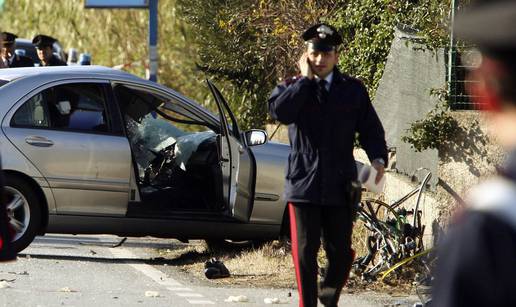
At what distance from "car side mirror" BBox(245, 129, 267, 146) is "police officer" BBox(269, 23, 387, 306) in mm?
3218

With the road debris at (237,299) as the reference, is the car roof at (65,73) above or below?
above

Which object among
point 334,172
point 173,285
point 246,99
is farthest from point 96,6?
point 334,172

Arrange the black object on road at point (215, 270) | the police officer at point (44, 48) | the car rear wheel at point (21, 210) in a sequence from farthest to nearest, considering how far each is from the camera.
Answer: the police officer at point (44, 48), the car rear wheel at point (21, 210), the black object on road at point (215, 270)

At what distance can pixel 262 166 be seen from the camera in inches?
403

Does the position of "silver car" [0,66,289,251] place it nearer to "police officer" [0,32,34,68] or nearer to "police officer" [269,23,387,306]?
"police officer" [269,23,387,306]

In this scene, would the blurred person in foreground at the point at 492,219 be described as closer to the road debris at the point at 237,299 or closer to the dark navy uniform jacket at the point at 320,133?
the dark navy uniform jacket at the point at 320,133

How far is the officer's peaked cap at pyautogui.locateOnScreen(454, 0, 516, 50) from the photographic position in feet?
6.32

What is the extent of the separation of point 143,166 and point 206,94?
1110 centimetres

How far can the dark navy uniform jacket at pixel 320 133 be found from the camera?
6645 millimetres

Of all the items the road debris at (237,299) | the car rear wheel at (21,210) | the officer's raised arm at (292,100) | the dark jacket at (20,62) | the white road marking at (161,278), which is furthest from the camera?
the dark jacket at (20,62)

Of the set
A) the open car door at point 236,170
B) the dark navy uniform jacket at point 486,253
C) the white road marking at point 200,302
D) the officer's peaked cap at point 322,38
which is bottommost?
the white road marking at point 200,302

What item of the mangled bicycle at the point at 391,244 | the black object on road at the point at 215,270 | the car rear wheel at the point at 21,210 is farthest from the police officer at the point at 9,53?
the mangled bicycle at the point at 391,244

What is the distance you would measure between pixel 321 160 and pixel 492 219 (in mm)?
4772

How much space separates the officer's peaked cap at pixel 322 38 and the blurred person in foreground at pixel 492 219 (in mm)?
4715
